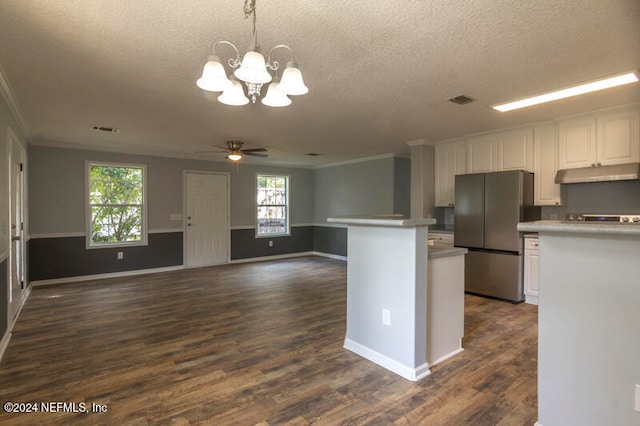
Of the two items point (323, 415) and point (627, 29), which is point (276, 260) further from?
point (627, 29)

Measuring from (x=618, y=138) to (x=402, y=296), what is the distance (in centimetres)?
330


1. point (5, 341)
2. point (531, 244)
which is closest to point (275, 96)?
point (5, 341)

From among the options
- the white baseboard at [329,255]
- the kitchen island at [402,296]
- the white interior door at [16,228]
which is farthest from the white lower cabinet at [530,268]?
the white interior door at [16,228]

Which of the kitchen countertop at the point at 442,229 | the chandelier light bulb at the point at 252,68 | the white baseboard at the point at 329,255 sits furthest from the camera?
the white baseboard at the point at 329,255

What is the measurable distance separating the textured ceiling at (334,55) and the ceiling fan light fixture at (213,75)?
35cm

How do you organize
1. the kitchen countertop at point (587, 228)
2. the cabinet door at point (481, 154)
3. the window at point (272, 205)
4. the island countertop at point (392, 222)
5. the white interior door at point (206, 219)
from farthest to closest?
the window at point (272, 205), the white interior door at point (206, 219), the cabinet door at point (481, 154), the island countertop at point (392, 222), the kitchen countertop at point (587, 228)

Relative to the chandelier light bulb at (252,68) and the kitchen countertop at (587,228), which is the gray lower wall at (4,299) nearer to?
the chandelier light bulb at (252,68)

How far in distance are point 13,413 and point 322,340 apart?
2.24 metres

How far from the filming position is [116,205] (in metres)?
6.23

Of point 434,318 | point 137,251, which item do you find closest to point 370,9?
point 434,318

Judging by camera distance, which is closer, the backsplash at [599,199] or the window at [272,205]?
the backsplash at [599,199]

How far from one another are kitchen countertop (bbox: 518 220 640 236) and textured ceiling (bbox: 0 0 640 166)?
1210mm

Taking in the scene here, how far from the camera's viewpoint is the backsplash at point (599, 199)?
388cm

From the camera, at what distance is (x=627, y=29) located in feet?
6.79
